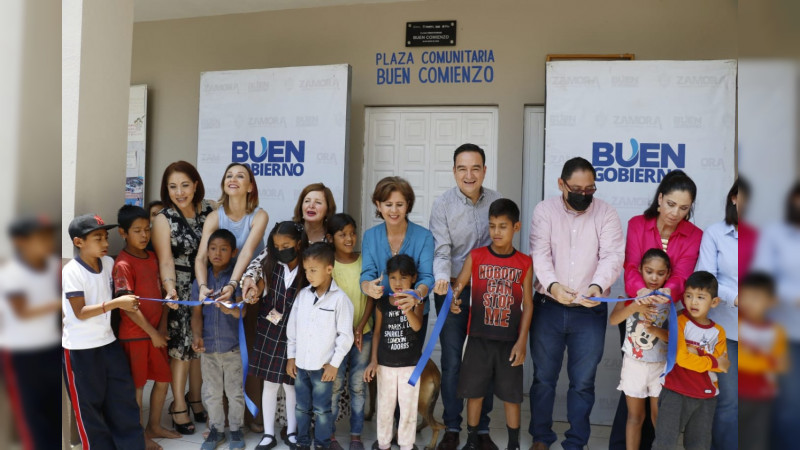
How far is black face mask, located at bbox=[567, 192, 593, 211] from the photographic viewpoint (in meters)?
3.37

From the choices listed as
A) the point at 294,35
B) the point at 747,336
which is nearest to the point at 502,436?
the point at 747,336

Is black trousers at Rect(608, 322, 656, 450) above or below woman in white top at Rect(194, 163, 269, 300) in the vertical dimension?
below

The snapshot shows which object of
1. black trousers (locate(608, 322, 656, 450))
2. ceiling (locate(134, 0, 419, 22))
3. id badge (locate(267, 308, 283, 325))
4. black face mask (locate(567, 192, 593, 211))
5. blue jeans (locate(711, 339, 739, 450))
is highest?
ceiling (locate(134, 0, 419, 22))

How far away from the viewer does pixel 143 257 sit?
11.7 ft

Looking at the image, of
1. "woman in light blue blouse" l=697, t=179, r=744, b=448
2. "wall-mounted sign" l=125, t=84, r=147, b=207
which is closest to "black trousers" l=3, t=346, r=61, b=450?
"woman in light blue blouse" l=697, t=179, r=744, b=448

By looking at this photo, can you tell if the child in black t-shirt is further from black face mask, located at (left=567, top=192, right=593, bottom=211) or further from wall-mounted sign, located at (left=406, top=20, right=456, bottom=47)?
wall-mounted sign, located at (left=406, top=20, right=456, bottom=47)

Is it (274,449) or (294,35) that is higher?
(294,35)

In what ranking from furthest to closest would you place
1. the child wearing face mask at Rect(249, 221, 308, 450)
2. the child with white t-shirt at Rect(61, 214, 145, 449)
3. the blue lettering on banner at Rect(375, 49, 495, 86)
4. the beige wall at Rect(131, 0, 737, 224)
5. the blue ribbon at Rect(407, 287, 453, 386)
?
the blue lettering on banner at Rect(375, 49, 495, 86) → the beige wall at Rect(131, 0, 737, 224) → the child wearing face mask at Rect(249, 221, 308, 450) → the blue ribbon at Rect(407, 287, 453, 386) → the child with white t-shirt at Rect(61, 214, 145, 449)

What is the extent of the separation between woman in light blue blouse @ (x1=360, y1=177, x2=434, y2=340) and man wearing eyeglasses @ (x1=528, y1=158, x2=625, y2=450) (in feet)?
2.22

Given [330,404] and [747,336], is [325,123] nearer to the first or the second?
[330,404]

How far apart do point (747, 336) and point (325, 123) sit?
16.1ft

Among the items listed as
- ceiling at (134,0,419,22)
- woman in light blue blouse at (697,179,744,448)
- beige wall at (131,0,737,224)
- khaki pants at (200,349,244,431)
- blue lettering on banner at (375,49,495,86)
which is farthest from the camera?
ceiling at (134,0,419,22)

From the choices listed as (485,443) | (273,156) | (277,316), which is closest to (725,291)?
(485,443)

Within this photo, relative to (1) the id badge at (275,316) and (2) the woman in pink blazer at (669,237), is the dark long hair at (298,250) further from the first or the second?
(2) the woman in pink blazer at (669,237)
